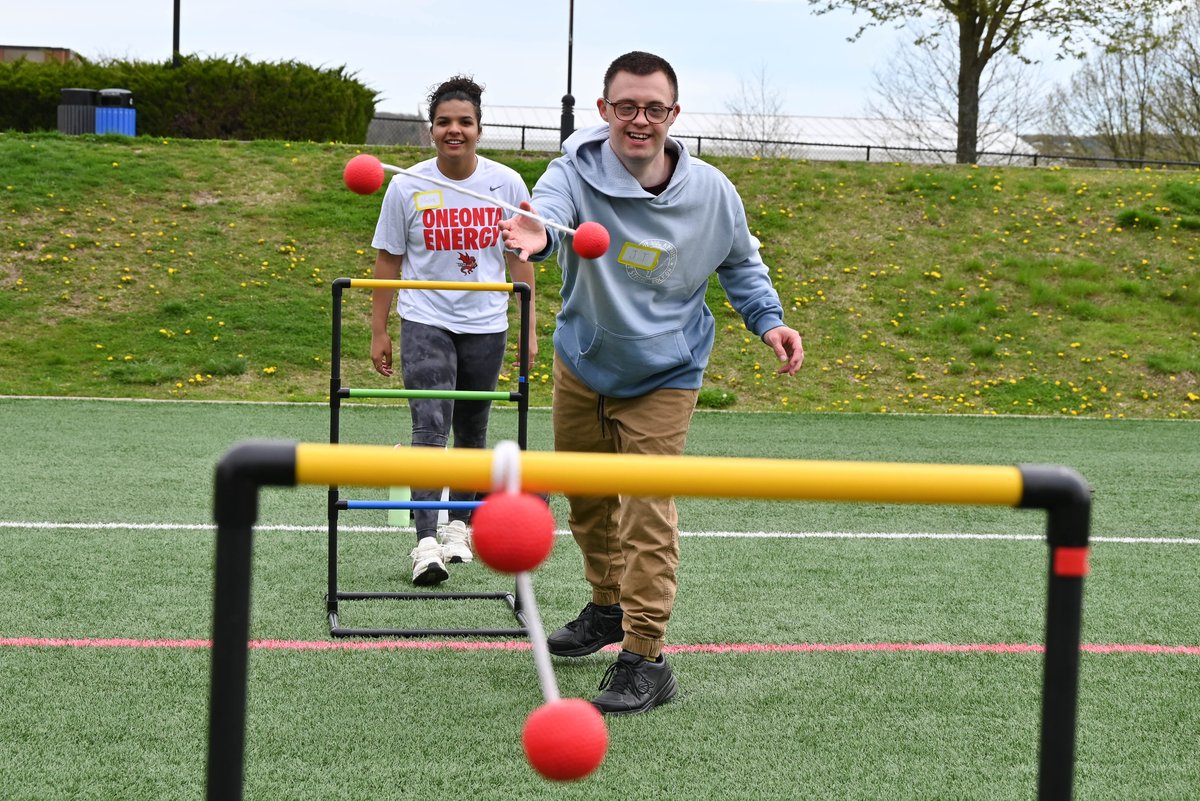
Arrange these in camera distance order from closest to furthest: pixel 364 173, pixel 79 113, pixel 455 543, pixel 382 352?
pixel 364 173 → pixel 382 352 → pixel 455 543 → pixel 79 113

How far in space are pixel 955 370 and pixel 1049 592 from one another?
556 inches

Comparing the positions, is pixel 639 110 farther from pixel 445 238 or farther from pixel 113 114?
pixel 113 114

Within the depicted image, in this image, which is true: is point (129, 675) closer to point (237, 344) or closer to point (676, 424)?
point (676, 424)

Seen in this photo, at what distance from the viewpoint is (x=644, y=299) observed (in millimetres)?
4285

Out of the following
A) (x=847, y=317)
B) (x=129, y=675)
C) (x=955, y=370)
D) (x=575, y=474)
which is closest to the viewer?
(x=575, y=474)

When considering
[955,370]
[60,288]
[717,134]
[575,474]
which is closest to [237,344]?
[60,288]

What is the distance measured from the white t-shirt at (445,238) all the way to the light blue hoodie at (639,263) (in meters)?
1.44

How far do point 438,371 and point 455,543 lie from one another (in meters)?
0.91

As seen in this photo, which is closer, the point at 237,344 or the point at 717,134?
the point at 237,344

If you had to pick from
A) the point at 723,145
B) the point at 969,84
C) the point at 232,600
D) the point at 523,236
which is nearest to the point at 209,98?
the point at 723,145

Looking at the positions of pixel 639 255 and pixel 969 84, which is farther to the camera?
pixel 969 84

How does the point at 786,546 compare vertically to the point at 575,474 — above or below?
below

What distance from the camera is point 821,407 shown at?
14.3m

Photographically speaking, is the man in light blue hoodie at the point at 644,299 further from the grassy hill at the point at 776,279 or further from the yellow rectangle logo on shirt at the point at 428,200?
the grassy hill at the point at 776,279
